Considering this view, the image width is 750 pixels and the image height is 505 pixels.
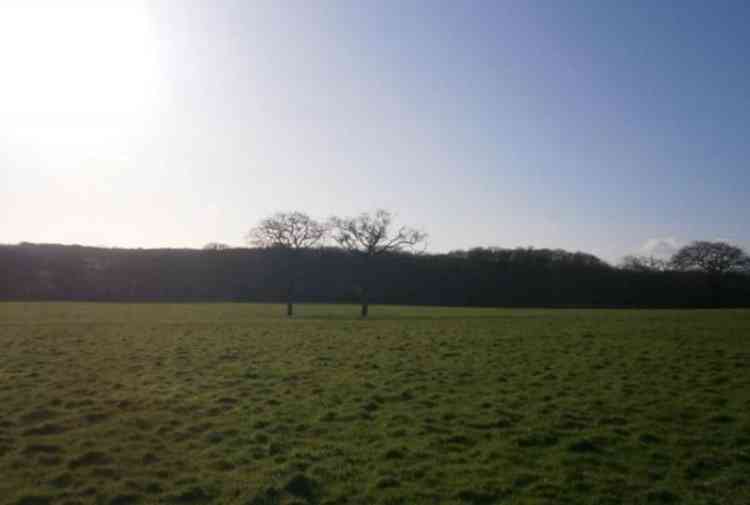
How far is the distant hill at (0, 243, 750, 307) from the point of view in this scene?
8681cm

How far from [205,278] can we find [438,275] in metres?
36.3

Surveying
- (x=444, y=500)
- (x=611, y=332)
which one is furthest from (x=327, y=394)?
(x=611, y=332)

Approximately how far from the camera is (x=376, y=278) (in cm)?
9469

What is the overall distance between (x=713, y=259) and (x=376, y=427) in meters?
102

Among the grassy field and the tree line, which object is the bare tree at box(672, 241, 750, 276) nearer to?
the tree line

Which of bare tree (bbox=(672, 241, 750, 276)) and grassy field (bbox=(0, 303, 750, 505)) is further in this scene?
bare tree (bbox=(672, 241, 750, 276))

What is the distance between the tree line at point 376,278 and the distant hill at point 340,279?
0.48 ft

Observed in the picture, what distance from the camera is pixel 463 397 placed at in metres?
14.4

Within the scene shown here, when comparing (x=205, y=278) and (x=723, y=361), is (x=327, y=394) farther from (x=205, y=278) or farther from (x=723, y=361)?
(x=205, y=278)

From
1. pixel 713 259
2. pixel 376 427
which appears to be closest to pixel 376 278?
pixel 713 259

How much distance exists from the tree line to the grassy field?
64.7m

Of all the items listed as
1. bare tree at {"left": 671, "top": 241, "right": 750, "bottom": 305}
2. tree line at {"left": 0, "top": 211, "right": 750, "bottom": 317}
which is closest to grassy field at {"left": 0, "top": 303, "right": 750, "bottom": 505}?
tree line at {"left": 0, "top": 211, "right": 750, "bottom": 317}

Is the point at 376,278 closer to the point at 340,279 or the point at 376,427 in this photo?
the point at 340,279

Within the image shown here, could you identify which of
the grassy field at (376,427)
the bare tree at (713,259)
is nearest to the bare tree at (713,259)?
the bare tree at (713,259)
